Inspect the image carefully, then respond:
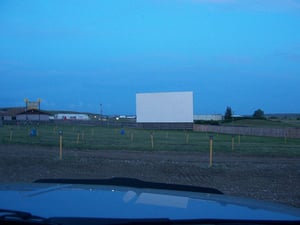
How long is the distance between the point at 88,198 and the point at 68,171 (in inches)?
591

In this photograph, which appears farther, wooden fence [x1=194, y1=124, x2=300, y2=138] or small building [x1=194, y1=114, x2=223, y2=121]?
small building [x1=194, y1=114, x2=223, y2=121]

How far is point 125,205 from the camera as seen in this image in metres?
3.26

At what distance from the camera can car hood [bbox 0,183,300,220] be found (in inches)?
117

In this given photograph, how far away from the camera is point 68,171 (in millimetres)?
18312

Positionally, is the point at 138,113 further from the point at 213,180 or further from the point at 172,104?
the point at 213,180

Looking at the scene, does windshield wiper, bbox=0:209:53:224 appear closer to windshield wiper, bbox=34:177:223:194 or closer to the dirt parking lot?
windshield wiper, bbox=34:177:223:194

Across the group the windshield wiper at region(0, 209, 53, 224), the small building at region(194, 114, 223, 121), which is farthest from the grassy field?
the small building at region(194, 114, 223, 121)

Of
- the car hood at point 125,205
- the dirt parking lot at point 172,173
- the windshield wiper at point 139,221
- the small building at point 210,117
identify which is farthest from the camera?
the small building at point 210,117

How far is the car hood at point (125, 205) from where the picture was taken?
298cm

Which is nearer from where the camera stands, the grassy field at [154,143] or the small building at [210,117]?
the grassy field at [154,143]

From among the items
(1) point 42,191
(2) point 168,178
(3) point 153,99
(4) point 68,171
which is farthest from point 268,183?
(3) point 153,99

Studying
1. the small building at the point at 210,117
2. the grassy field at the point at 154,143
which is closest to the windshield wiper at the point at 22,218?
the grassy field at the point at 154,143

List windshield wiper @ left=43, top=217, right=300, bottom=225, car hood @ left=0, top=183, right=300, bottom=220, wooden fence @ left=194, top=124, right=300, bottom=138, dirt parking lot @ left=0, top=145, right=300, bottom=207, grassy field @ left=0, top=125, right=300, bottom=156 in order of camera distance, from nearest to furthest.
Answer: windshield wiper @ left=43, top=217, right=300, bottom=225
car hood @ left=0, top=183, right=300, bottom=220
dirt parking lot @ left=0, top=145, right=300, bottom=207
grassy field @ left=0, top=125, right=300, bottom=156
wooden fence @ left=194, top=124, right=300, bottom=138

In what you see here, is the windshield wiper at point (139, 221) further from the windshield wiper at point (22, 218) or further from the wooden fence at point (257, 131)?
the wooden fence at point (257, 131)
